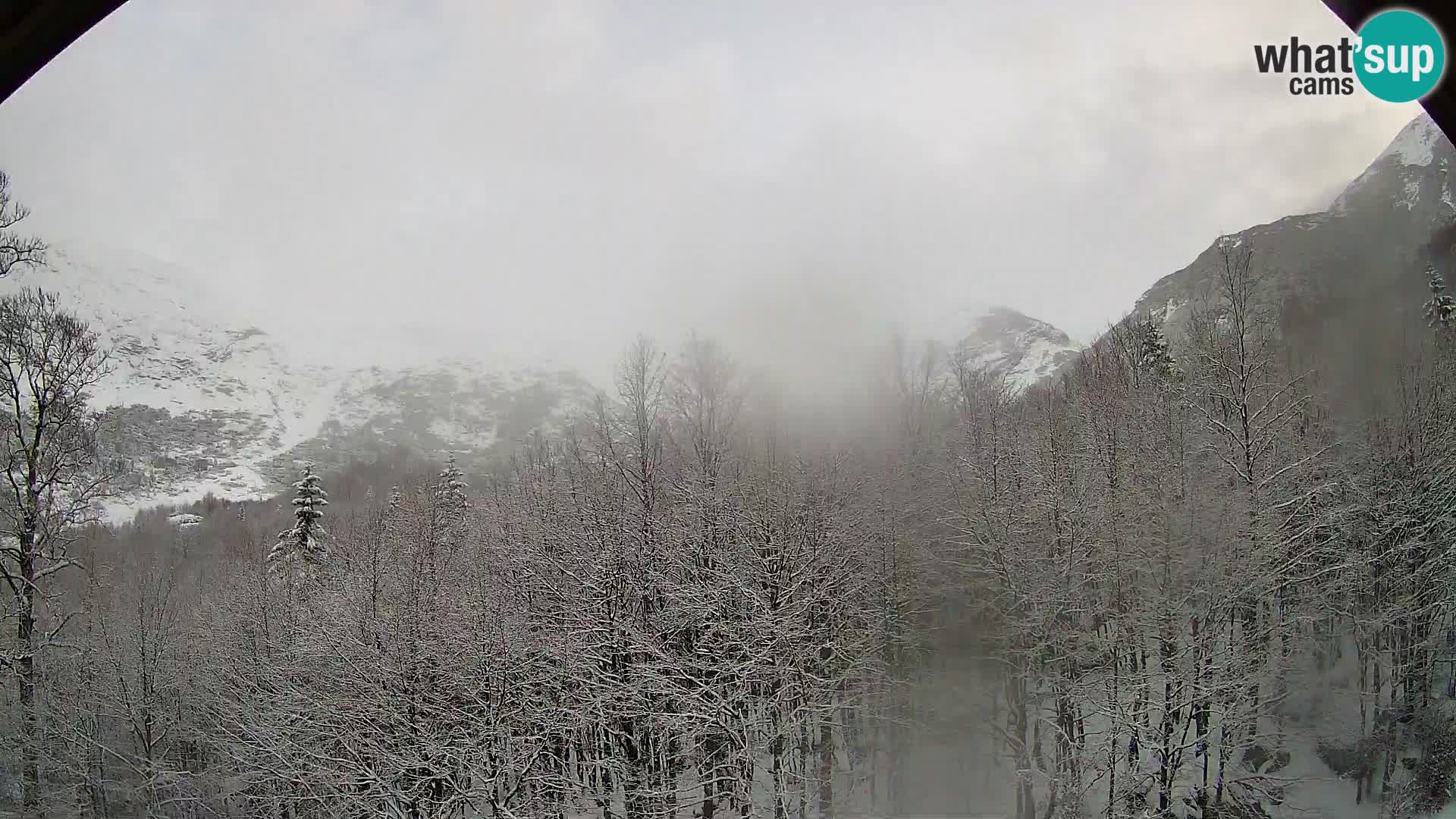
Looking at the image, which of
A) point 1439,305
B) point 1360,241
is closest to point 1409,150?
point 1439,305

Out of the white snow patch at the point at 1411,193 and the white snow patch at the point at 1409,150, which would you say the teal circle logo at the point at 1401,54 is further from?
the white snow patch at the point at 1411,193

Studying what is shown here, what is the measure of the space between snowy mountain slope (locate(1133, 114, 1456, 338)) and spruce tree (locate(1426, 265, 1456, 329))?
28 cm

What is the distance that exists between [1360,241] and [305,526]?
35.8 meters

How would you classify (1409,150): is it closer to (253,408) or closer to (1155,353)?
(1155,353)

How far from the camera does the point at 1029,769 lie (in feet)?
57.0

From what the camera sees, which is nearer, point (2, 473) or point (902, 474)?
point (2, 473)

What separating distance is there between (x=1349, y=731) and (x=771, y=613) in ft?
52.6

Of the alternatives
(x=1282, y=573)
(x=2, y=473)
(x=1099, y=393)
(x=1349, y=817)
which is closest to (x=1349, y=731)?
(x=1349, y=817)

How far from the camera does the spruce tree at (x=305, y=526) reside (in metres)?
26.7

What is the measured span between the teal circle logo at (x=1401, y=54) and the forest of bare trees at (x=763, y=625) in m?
13.3

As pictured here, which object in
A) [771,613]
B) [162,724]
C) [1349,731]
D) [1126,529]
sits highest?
[1126,529]

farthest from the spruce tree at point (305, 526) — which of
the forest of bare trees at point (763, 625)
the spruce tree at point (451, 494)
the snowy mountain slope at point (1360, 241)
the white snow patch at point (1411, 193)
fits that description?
the white snow patch at point (1411, 193)

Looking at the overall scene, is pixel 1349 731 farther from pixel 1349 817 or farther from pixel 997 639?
pixel 997 639

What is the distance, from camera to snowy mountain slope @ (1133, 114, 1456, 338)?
1379cm
